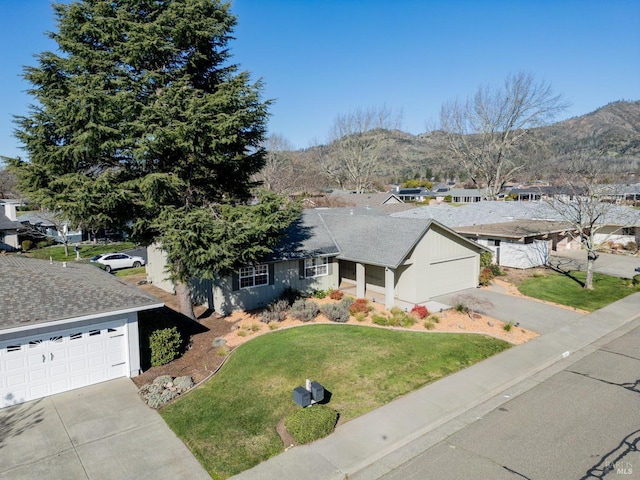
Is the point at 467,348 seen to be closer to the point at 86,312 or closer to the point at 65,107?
the point at 86,312

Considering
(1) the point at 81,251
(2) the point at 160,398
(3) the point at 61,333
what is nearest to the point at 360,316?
(2) the point at 160,398

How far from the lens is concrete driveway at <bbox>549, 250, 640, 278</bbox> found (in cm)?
2633

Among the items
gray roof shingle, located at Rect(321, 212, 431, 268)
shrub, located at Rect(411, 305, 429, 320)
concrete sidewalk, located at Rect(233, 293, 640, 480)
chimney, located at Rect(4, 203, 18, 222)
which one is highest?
chimney, located at Rect(4, 203, 18, 222)

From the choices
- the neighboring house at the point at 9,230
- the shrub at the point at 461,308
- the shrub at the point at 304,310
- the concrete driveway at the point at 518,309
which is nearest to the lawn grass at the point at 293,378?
the shrub at the point at 304,310

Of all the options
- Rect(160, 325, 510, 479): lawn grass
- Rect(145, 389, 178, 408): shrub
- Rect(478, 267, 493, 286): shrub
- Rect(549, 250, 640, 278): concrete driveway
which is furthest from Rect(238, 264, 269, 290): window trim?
Rect(549, 250, 640, 278): concrete driveway

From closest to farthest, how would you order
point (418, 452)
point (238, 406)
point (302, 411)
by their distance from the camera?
point (418, 452) < point (302, 411) < point (238, 406)

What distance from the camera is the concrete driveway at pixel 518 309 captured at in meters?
17.2

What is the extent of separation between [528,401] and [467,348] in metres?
3.57

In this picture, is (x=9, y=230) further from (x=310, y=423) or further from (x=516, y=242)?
(x=516, y=242)

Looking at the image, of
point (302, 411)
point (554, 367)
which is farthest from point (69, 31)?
point (554, 367)

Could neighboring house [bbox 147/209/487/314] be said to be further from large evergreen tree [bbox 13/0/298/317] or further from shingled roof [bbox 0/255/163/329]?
shingled roof [bbox 0/255/163/329]

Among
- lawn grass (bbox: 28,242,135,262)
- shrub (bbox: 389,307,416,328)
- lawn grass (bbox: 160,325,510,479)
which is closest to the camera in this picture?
lawn grass (bbox: 160,325,510,479)

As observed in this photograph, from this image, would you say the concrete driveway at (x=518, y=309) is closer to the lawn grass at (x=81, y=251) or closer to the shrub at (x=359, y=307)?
the shrub at (x=359, y=307)

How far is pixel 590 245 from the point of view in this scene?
22922mm
